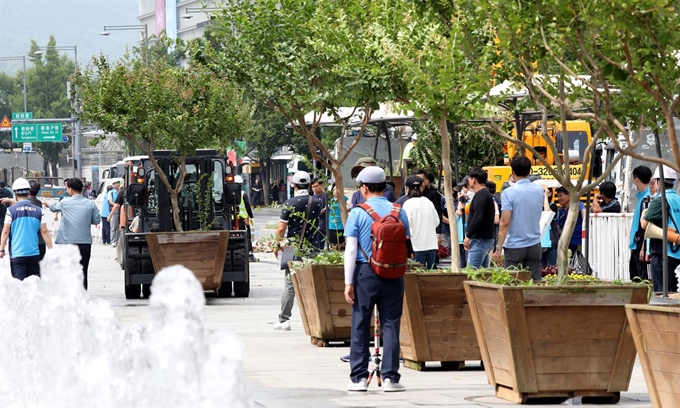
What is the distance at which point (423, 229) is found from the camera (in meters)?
15.9

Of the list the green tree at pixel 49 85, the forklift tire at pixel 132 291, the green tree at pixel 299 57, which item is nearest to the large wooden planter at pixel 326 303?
the green tree at pixel 299 57

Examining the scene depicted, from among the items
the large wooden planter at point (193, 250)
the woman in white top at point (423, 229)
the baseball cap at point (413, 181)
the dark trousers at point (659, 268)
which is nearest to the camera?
the dark trousers at point (659, 268)

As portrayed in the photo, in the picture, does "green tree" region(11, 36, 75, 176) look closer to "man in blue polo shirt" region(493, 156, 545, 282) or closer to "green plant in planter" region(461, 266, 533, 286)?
"man in blue polo shirt" region(493, 156, 545, 282)

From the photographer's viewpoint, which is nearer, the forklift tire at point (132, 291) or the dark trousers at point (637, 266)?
the dark trousers at point (637, 266)

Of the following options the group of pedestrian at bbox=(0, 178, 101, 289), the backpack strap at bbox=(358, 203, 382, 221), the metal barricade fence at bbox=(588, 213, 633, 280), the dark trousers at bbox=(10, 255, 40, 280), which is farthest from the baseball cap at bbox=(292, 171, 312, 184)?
the backpack strap at bbox=(358, 203, 382, 221)

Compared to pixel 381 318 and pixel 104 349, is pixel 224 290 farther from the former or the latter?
pixel 104 349

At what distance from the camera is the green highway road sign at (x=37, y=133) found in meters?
81.2

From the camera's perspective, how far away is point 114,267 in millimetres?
30547

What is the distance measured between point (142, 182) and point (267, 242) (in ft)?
50.9

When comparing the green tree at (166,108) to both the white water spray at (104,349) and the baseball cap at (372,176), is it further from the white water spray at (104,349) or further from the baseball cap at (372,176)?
the baseball cap at (372,176)

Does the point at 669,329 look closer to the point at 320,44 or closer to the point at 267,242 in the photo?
the point at 320,44

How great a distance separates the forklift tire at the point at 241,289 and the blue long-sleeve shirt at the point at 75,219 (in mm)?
4165

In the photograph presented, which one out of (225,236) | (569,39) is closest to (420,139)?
(225,236)

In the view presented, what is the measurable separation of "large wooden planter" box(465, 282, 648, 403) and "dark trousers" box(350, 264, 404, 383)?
975 millimetres
